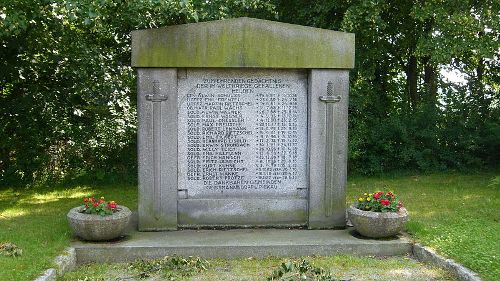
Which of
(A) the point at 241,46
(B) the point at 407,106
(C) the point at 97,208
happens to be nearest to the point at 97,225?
(C) the point at 97,208

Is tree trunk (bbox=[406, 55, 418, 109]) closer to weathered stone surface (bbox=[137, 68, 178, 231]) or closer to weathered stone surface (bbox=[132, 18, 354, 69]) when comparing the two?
weathered stone surface (bbox=[132, 18, 354, 69])

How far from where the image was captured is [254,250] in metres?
7.14

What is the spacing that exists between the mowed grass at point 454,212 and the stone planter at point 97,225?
12.7 ft

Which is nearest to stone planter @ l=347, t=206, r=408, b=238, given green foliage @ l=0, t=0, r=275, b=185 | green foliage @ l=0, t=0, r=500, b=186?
green foliage @ l=0, t=0, r=500, b=186

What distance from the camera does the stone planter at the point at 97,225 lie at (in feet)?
23.1

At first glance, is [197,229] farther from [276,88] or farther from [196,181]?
[276,88]

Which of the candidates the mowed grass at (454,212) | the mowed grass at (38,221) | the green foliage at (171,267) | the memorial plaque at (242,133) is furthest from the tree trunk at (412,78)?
the green foliage at (171,267)

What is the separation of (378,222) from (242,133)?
7.42 ft

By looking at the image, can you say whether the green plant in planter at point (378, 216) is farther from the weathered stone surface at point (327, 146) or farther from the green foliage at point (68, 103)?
the green foliage at point (68, 103)

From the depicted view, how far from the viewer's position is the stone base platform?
701 cm

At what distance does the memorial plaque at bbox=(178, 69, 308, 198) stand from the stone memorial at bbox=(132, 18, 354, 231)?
14 millimetres

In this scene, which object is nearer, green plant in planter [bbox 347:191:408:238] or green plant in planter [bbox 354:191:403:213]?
green plant in planter [bbox 347:191:408:238]

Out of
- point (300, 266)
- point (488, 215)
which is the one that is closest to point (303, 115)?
point (300, 266)

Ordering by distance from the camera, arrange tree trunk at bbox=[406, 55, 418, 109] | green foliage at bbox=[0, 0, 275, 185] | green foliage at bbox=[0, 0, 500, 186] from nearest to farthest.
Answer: green foliage at bbox=[0, 0, 500, 186] < green foliage at bbox=[0, 0, 275, 185] < tree trunk at bbox=[406, 55, 418, 109]
